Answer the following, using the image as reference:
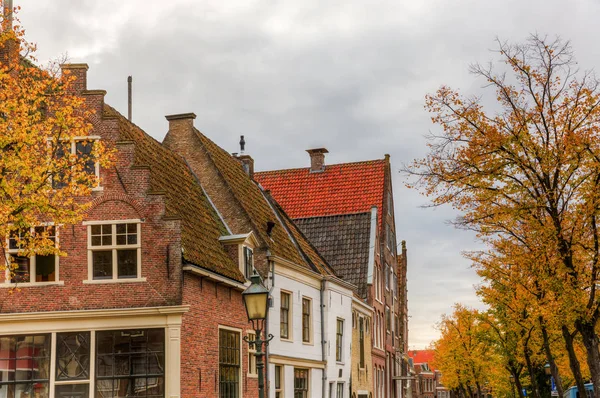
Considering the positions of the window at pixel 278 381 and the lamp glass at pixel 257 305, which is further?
the window at pixel 278 381

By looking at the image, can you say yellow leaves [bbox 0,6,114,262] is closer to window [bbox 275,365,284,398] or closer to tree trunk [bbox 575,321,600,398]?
window [bbox 275,365,284,398]

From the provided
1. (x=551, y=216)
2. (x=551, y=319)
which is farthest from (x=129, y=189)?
(x=551, y=319)

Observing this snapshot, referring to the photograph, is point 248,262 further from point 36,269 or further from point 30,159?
point 30,159

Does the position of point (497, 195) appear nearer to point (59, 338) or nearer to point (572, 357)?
point (572, 357)

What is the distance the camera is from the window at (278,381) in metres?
27.5

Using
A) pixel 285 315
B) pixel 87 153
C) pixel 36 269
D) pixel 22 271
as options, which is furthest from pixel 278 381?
pixel 87 153

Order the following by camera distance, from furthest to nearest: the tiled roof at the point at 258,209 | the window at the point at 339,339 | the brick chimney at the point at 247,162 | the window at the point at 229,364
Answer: the brick chimney at the point at 247,162, the window at the point at 339,339, the tiled roof at the point at 258,209, the window at the point at 229,364

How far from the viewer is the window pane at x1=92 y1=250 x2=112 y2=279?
20.7 m

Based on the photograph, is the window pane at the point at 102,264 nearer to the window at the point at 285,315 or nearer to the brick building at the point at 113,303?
the brick building at the point at 113,303

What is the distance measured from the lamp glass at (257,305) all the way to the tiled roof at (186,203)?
5048mm

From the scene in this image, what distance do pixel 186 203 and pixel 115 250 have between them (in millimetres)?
4581

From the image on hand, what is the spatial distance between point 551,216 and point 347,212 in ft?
76.1

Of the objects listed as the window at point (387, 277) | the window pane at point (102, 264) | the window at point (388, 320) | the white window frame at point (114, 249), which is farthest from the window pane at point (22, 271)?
the window at point (388, 320)

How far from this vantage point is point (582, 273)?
21.2m
